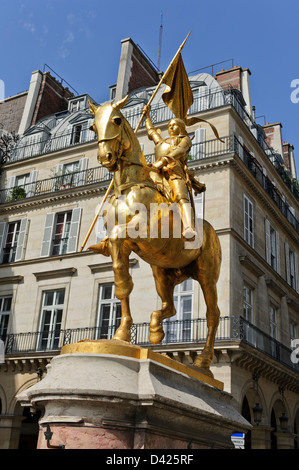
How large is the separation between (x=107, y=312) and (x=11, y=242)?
6336 millimetres

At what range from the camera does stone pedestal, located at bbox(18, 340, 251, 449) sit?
357 centimetres

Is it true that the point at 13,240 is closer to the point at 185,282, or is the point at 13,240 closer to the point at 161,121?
the point at 161,121

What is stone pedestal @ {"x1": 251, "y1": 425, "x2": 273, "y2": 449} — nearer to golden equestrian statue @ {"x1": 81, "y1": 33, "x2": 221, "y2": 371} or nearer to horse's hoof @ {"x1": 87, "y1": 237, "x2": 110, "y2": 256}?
golden equestrian statue @ {"x1": 81, "y1": 33, "x2": 221, "y2": 371}

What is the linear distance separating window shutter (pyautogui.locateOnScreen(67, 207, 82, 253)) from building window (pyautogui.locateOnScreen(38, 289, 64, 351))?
66.7 inches

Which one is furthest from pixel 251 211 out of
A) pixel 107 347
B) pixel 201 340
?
pixel 107 347

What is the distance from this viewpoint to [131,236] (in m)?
4.44

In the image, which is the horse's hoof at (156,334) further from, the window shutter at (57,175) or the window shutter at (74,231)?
the window shutter at (57,175)

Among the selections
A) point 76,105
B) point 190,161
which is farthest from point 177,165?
point 76,105

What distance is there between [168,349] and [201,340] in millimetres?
1089

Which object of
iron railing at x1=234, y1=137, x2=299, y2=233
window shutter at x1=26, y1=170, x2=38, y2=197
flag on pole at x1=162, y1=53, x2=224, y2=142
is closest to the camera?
flag on pole at x1=162, y1=53, x2=224, y2=142

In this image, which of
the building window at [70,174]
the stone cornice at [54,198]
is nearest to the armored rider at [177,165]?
the stone cornice at [54,198]

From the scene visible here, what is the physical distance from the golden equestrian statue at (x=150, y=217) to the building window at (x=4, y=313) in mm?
16730

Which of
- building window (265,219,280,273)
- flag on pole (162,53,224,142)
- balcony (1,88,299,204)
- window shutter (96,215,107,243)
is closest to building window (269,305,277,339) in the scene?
building window (265,219,280,273)
